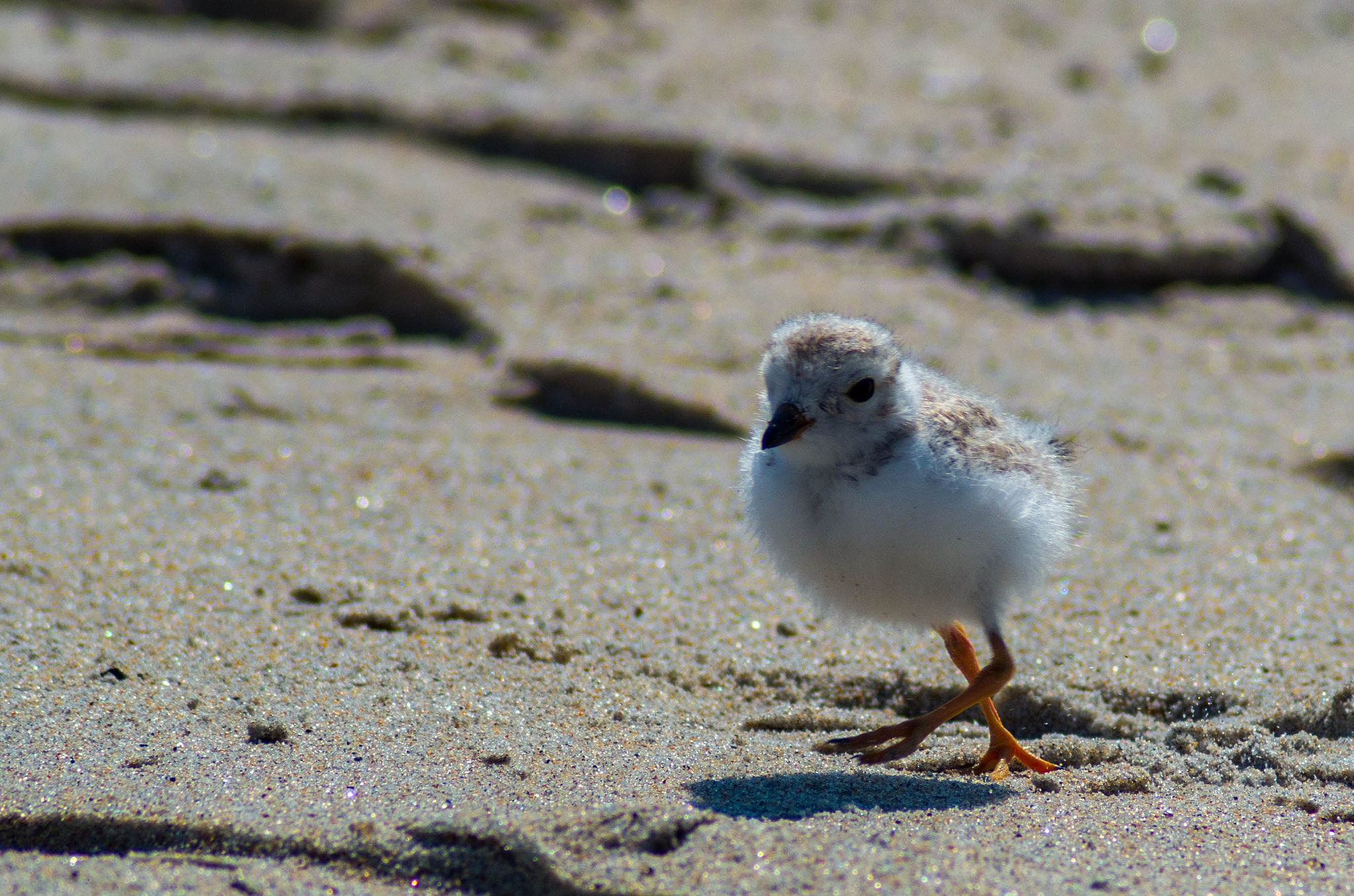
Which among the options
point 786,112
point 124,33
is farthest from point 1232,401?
point 124,33

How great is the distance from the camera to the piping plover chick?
274 centimetres

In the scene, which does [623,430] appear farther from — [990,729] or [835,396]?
[990,729]

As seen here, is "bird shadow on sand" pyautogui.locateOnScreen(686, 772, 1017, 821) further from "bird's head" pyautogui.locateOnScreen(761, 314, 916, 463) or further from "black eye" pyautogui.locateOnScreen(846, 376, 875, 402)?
"black eye" pyautogui.locateOnScreen(846, 376, 875, 402)

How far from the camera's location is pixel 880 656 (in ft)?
10.6

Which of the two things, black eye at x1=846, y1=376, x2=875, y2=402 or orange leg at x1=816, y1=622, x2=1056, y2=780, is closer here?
orange leg at x1=816, y1=622, x2=1056, y2=780

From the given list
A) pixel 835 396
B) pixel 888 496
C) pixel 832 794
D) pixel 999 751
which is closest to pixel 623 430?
pixel 835 396

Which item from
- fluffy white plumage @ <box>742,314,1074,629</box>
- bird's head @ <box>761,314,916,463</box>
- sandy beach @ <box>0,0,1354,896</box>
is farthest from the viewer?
bird's head @ <box>761,314,916,463</box>

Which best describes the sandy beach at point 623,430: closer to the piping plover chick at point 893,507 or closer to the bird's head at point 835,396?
the piping plover chick at point 893,507

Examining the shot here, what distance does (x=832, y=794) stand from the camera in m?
2.54

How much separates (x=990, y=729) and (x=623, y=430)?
1924 mm

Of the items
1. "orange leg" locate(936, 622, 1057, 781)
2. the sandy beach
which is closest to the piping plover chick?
"orange leg" locate(936, 622, 1057, 781)

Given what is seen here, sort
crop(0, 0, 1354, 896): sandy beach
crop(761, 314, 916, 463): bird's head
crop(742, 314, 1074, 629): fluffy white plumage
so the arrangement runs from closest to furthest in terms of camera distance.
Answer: crop(0, 0, 1354, 896): sandy beach < crop(742, 314, 1074, 629): fluffy white plumage < crop(761, 314, 916, 463): bird's head

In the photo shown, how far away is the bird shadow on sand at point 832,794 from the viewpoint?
2.43 m

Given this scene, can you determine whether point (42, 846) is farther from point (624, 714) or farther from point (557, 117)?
point (557, 117)
